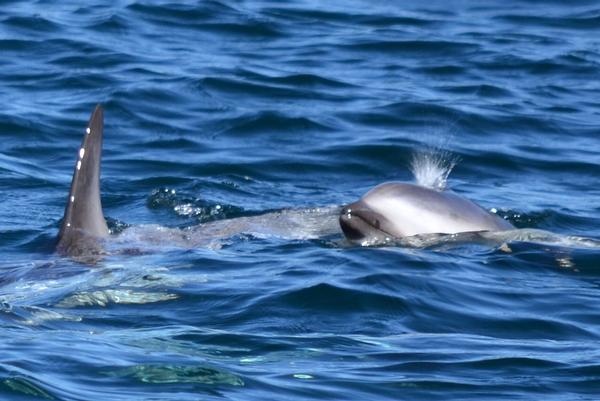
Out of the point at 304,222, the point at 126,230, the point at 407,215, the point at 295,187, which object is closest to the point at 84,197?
the point at 126,230

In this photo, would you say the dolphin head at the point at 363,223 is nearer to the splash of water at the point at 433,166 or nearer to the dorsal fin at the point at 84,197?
the splash of water at the point at 433,166

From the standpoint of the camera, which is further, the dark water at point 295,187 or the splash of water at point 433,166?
the splash of water at point 433,166

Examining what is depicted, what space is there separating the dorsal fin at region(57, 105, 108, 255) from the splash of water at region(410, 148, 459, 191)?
2.58 meters

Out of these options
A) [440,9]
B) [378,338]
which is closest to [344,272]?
[378,338]

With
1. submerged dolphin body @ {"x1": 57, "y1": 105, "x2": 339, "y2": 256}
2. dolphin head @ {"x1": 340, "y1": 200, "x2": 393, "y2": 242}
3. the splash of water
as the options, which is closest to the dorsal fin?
submerged dolphin body @ {"x1": 57, "y1": 105, "x2": 339, "y2": 256}

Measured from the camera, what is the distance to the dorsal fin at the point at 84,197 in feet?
31.4

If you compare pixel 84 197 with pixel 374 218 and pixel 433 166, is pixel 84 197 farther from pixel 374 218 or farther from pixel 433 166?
pixel 433 166

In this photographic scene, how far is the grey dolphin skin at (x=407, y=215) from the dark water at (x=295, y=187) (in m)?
0.27

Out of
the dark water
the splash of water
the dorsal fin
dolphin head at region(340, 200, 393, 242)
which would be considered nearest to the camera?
the dark water

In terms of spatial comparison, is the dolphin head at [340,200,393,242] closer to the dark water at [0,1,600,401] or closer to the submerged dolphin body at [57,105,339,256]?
the dark water at [0,1,600,401]

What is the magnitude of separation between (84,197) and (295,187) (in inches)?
140

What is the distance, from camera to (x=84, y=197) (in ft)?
31.6

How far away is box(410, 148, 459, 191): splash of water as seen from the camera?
451 inches

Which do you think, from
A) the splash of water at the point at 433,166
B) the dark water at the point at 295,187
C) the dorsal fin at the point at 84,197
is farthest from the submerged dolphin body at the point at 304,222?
the splash of water at the point at 433,166
